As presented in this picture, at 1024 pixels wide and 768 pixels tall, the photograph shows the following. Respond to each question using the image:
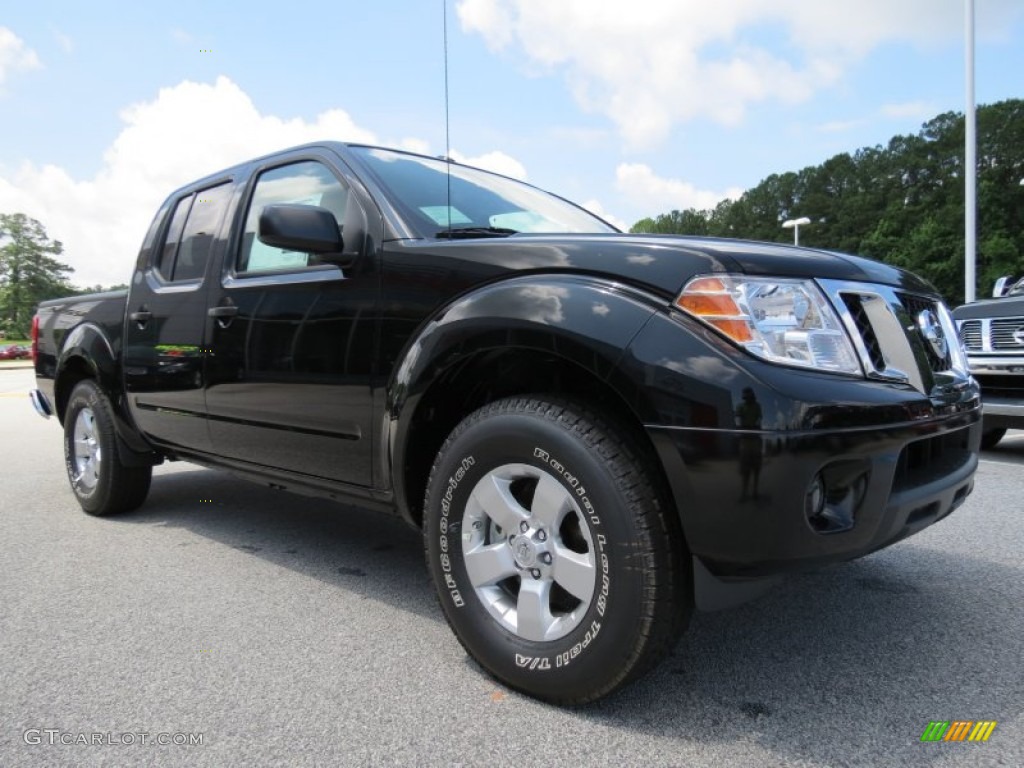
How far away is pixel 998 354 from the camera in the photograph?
580cm

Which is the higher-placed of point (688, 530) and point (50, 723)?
point (688, 530)

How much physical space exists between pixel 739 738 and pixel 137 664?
182 cm

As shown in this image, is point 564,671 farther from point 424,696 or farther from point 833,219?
point 833,219

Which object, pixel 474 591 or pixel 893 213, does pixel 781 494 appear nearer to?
pixel 474 591

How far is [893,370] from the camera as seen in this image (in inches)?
75.5

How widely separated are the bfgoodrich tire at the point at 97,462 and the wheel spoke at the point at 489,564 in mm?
2877

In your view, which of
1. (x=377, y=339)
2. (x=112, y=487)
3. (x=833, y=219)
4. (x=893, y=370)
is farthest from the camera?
(x=833, y=219)

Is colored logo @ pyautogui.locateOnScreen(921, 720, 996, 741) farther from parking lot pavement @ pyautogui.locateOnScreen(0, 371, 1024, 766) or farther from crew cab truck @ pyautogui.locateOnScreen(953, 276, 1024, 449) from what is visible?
crew cab truck @ pyautogui.locateOnScreen(953, 276, 1024, 449)

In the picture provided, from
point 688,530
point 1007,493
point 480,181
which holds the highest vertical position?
point 480,181

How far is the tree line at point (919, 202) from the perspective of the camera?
51156 mm

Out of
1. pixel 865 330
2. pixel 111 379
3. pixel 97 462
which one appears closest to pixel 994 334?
pixel 865 330

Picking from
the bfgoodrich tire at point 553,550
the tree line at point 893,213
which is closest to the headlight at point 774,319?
the bfgoodrich tire at point 553,550

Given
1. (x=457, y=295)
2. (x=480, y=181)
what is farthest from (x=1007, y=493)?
(x=457, y=295)

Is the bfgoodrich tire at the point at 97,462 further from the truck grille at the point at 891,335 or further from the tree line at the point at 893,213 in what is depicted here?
the tree line at the point at 893,213
